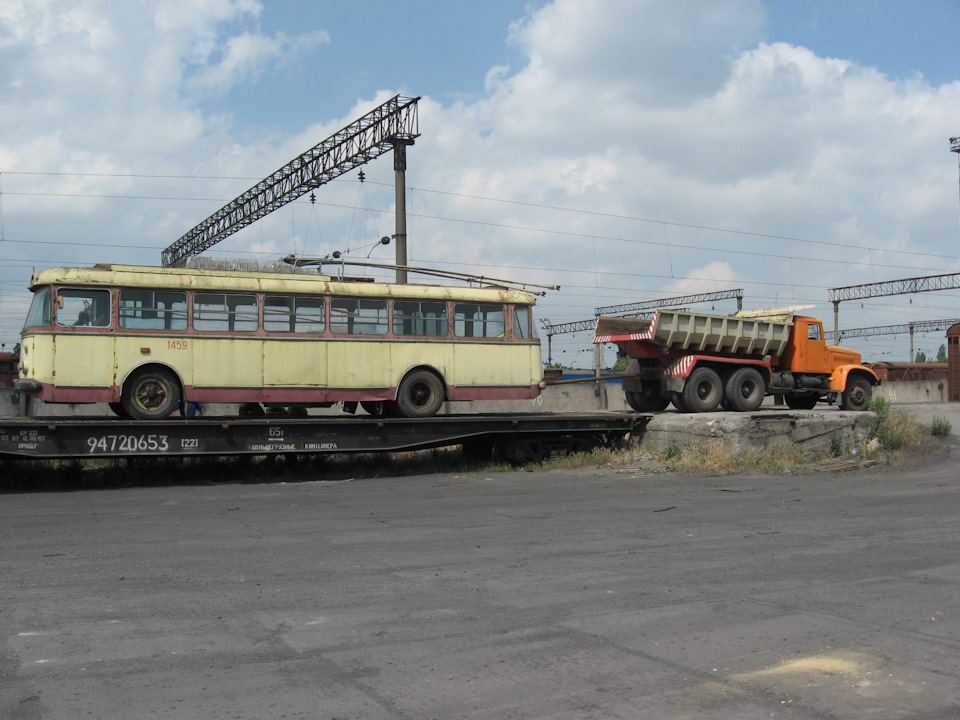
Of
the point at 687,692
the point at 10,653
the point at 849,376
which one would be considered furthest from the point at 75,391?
the point at 849,376

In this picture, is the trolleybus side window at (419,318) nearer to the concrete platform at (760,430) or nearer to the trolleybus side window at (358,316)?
the trolleybus side window at (358,316)

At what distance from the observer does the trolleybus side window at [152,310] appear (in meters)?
13.5

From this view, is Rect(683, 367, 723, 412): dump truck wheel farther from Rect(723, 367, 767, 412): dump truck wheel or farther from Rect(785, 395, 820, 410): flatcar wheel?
Rect(785, 395, 820, 410): flatcar wheel

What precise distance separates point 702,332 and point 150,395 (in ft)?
37.4

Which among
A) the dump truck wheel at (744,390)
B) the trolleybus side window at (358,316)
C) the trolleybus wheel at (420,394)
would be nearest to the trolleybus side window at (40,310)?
the trolleybus side window at (358,316)

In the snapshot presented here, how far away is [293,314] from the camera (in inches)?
575

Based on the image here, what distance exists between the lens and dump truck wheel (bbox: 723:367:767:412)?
19.0 meters

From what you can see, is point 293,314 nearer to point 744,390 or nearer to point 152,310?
point 152,310

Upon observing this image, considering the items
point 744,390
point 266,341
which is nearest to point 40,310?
point 266,341

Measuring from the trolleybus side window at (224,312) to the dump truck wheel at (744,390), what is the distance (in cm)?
1064

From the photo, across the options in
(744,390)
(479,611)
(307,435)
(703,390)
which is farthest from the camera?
(744,390)

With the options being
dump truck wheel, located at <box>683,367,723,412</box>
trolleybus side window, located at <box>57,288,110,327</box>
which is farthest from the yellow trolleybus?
dump truck wheel, located at <box>683,367,723,412</box>

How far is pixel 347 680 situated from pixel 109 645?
1.62 meters

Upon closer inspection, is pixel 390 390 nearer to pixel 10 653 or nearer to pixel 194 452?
pixel 194 452
